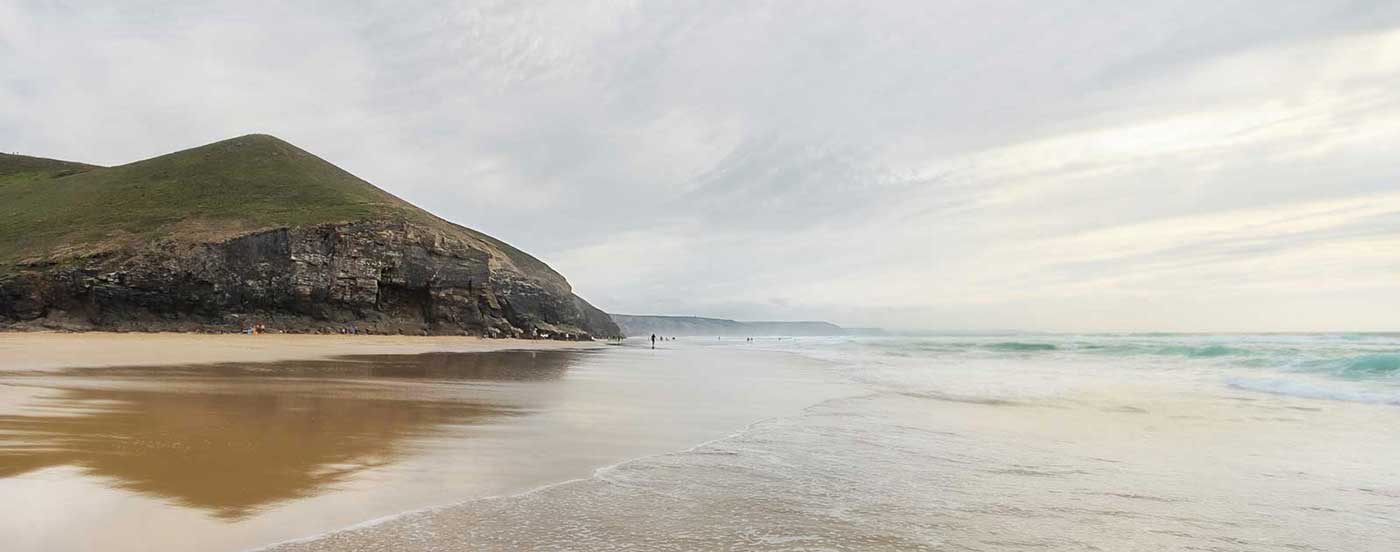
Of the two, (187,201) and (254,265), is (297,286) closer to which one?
(254,265)

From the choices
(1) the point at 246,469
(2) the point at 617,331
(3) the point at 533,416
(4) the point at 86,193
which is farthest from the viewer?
(2) the point at 617,331

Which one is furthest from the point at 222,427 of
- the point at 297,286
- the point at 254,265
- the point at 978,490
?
the point at 254,265

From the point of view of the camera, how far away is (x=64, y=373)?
12047mm

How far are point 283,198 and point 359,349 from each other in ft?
88.9

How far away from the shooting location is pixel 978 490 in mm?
5352

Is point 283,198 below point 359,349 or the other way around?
the other way around

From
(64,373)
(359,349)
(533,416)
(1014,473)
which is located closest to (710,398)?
(533,416)

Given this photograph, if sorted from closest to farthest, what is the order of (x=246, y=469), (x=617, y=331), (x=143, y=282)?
(x=246, y=469) → (x=143, y=282) → (x=617, y=331)

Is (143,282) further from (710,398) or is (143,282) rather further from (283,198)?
(710,398)

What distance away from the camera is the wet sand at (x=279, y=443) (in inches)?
143

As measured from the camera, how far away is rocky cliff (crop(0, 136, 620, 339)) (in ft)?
116

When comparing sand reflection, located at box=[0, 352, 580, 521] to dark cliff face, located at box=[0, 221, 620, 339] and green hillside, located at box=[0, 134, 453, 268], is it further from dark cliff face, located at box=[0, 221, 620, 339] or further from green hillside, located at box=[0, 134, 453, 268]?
→ green hillside, located at box=[0, 134, 453, 268]

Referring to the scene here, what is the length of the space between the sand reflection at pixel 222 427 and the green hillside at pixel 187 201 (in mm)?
33481

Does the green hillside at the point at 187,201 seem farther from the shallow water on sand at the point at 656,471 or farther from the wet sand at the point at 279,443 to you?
the shallow water on sand at the point at 656,471
